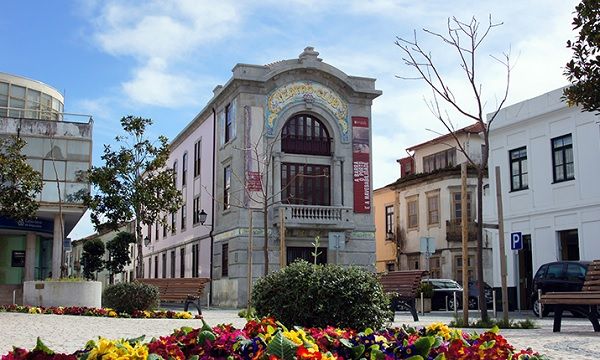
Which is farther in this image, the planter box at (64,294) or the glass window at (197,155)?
the glass window at (197,155)

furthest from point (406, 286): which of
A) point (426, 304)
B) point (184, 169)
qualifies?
point (184, 169)

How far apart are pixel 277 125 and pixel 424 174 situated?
48.2 ft

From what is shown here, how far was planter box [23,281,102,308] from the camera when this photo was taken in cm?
2280

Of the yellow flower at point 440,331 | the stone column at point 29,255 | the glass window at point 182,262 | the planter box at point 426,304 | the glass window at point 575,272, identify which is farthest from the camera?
the glass window at point 182,262

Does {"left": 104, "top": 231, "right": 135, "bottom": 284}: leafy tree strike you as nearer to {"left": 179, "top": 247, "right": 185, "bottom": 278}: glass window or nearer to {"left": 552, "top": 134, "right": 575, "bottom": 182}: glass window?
{"left": 179, "top": 247, "right": 185, "bottom": 278}: glass window

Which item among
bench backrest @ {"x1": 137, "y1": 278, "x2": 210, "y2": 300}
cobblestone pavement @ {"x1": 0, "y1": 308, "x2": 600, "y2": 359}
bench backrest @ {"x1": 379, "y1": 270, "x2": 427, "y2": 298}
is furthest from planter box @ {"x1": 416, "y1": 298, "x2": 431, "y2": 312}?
cobblestone pavement @ {"x1": 0, "y1": 308, "x2": 600, "y2": 359}

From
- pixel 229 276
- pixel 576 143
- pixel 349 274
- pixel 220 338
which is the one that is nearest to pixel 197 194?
pixel 229 276

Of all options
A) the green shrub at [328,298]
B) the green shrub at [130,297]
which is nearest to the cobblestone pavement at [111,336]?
the green shrub at [328,298]

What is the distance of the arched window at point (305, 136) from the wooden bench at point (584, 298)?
70.9 feet

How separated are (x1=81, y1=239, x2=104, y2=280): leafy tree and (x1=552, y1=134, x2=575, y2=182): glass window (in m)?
41.1

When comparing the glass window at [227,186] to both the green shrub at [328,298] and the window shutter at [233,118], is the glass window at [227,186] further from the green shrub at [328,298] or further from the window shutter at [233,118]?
the green shrub at [328,298]

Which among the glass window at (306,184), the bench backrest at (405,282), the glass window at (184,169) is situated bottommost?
the bench backrest at (405,282)

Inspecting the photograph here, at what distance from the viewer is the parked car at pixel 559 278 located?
2147 centimetres

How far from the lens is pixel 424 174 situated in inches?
1817
